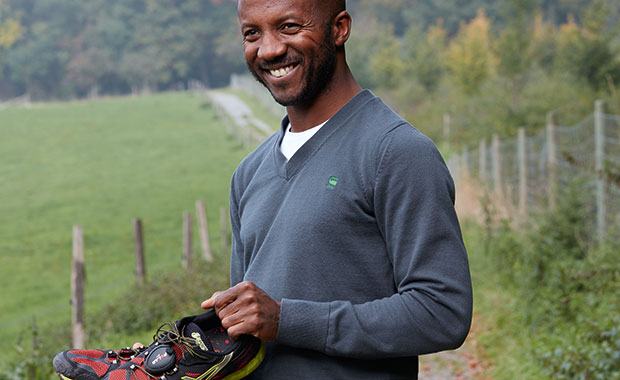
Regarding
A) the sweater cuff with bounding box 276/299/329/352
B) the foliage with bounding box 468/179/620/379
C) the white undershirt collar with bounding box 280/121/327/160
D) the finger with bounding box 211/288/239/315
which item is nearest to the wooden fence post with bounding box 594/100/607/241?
the foliage with bounding box 468/179/620/379

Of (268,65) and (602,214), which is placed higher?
(268,65)

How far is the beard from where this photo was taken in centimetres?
198

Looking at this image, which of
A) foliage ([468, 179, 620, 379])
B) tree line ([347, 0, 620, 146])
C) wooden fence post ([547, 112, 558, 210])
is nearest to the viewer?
foliage ([468, 179, 620, 379])

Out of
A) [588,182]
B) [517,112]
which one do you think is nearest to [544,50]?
[517,112]

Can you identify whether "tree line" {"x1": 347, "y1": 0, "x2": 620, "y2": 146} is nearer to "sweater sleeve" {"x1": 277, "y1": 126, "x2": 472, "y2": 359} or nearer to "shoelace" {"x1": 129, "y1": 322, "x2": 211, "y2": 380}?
"sweater sleeve" {"x1": 277, "y1": 126, "x2": 472, "y2": 359}

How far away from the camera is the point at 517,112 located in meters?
22.6

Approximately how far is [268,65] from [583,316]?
5.24 meters

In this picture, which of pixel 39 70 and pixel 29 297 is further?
pixel 39 70

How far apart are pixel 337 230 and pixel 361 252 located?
0.26ft

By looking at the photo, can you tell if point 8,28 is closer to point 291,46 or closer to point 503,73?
point 503,73

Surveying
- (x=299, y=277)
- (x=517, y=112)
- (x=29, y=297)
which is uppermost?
(x=299, y=277)

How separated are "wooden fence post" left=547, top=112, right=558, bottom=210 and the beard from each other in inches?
319

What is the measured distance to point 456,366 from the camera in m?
7.24

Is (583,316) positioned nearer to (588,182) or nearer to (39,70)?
(588,182)
